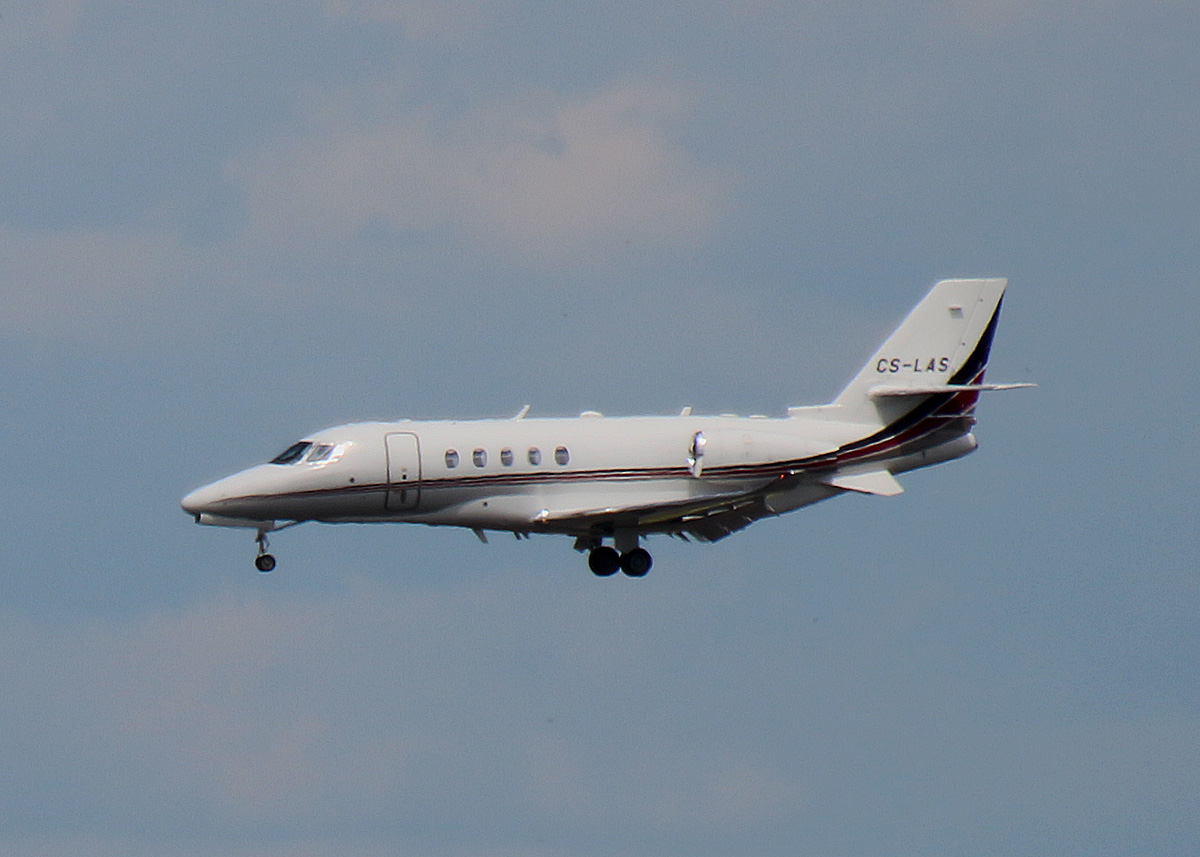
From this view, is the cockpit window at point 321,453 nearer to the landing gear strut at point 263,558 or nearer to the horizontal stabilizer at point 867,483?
the landing gear strut at point 263,558

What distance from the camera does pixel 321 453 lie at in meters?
48.7

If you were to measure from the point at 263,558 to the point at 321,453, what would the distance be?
110 inches

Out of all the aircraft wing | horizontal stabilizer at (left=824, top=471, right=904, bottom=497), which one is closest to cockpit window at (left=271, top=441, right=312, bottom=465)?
the aircraft wing

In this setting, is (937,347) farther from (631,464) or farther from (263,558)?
(263,558)

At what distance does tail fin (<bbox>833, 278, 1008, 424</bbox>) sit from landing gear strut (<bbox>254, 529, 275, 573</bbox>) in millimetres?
14435

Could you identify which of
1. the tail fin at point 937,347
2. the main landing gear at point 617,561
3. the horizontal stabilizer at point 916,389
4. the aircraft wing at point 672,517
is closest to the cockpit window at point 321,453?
the aircraft wing at point 672,517

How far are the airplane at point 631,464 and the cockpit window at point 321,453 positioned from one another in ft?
0.10

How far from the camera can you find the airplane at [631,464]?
48531 mm

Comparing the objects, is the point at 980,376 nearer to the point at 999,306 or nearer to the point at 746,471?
the point at 999,306

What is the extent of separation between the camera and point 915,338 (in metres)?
54.5

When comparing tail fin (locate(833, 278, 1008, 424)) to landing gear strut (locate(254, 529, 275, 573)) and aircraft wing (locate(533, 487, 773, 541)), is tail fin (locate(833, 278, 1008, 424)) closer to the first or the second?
aircraft wing (locate(533, 487, 773, 541))

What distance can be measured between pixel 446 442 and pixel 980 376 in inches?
551

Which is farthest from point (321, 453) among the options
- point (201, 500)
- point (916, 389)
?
point (916, 389)

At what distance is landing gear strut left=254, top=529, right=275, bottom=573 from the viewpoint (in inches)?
1930
